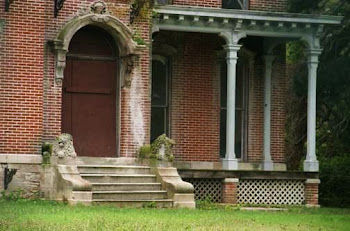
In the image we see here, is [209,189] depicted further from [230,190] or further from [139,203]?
[139,203]

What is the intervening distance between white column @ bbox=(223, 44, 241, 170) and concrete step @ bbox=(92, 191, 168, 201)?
3220 millimetres

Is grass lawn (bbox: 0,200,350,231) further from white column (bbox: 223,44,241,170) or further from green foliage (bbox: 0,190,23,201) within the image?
white column (bbox: 223,44,241,170)

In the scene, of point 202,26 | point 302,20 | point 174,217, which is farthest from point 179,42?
point 174,217

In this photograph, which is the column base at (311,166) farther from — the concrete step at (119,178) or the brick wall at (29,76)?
the brick wall at (29,76)

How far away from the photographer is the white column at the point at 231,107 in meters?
25.1

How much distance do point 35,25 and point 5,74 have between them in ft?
4.17

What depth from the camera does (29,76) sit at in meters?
22.5

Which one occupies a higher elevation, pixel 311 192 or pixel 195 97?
pixel 195 97

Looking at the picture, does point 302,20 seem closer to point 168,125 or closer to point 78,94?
point 168,125

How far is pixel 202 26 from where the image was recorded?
82.2 feet

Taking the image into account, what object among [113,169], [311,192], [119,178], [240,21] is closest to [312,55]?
[240,21]

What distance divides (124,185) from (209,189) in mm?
3481

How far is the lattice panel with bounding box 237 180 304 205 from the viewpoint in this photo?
2533cm

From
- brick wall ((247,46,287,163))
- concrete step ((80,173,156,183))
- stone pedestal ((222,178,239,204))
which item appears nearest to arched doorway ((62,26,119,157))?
concrete step ((80,173,156,183))
